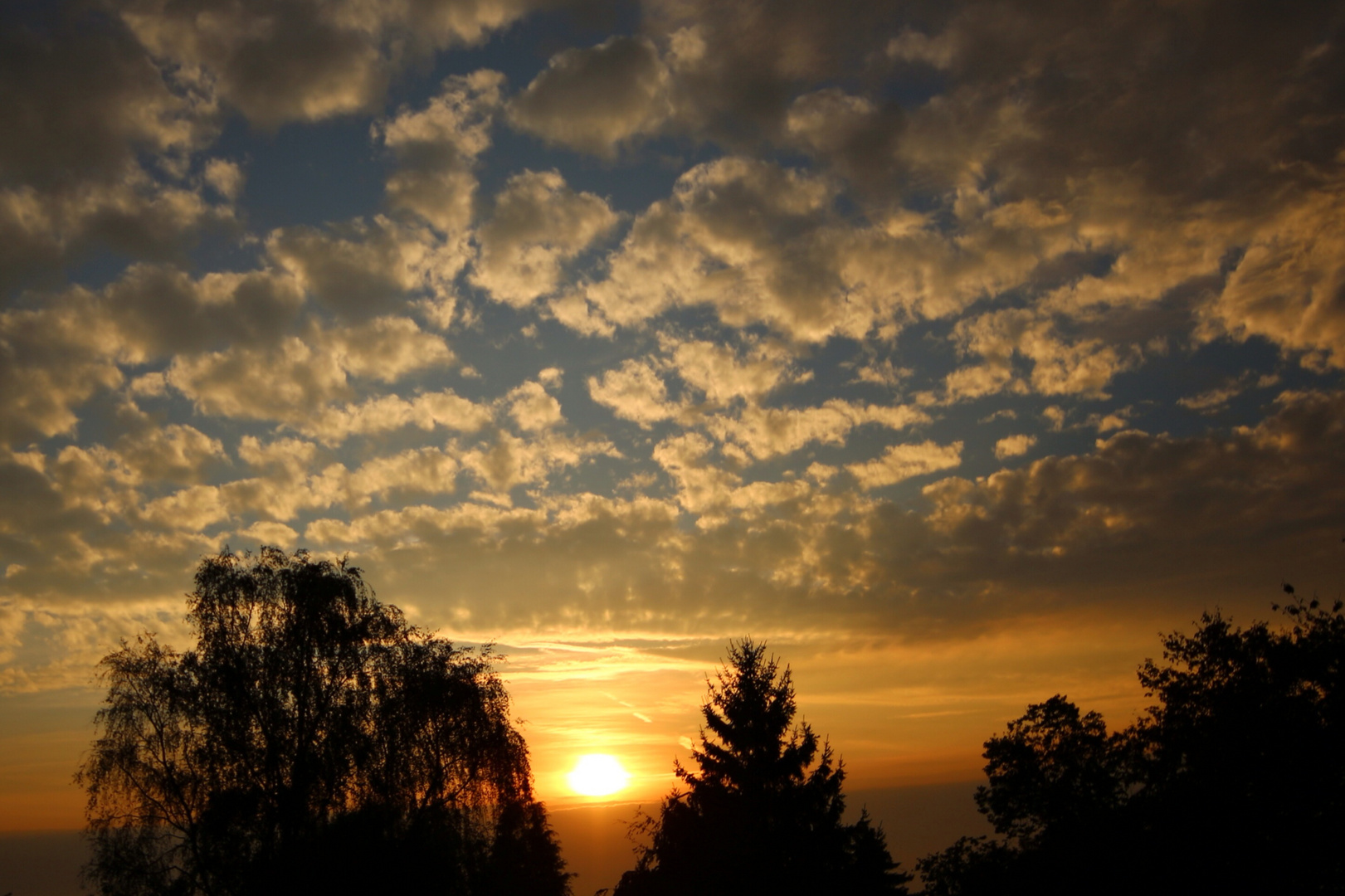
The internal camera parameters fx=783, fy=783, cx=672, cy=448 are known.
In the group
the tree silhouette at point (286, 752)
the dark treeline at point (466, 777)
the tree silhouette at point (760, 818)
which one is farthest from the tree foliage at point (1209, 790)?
the tree silhouette at point (286, 752)

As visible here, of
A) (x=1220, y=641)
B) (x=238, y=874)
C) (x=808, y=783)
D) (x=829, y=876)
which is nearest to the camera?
(x=238, y=874)

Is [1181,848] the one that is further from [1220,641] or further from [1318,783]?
[1220,641]

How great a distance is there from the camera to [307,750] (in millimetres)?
25047

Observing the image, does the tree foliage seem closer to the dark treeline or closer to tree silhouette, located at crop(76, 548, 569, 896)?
the dark treeline

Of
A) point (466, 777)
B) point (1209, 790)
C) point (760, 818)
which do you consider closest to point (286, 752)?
point (466, 777)

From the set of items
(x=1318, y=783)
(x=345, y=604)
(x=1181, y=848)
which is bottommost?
(x=1181, y=848)

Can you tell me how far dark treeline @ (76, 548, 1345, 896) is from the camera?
2441cm

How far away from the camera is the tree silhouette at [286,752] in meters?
24.0

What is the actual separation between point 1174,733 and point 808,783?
18.2 m

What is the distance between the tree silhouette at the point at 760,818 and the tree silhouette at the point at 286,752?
1050 cm

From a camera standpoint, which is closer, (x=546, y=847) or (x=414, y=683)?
(x=414, y=683)

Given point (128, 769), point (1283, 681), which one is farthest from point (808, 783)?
point (128, 769)

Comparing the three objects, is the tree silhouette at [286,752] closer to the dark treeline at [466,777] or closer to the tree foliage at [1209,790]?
the dark treeline at [466,777]

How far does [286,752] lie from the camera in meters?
25.0
